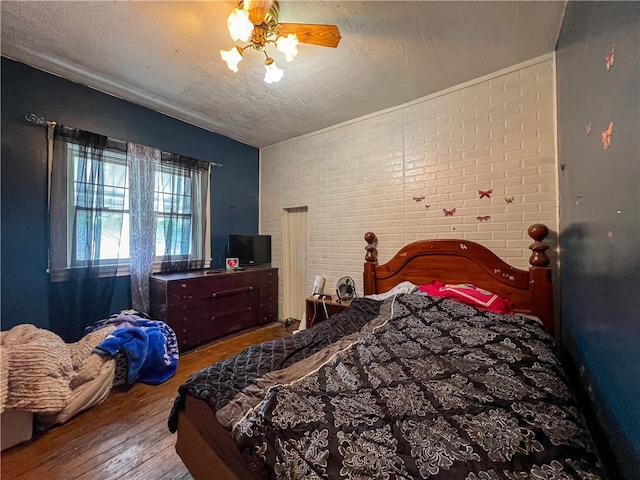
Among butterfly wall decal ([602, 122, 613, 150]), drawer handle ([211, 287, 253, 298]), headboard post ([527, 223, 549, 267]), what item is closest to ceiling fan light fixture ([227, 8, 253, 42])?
butterfly wall decal ([602, 122, 613, 150])

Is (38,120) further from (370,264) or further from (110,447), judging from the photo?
(370,264)

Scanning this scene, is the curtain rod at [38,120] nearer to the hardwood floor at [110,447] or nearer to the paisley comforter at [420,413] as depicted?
the hardwood floor at [110,447]

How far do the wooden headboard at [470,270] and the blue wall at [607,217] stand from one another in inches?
14.7

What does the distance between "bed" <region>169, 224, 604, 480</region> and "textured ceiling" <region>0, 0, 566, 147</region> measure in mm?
1448

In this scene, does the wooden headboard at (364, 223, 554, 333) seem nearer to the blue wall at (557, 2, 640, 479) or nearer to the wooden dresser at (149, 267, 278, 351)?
the blue wall at (557, 2, 640, 479)

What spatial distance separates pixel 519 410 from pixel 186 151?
373 centimetres

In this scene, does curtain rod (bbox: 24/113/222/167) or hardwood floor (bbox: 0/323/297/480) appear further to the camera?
curtain rod (bbox: 24/113/222/167)

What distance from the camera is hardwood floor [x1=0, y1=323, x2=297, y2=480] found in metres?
1.33

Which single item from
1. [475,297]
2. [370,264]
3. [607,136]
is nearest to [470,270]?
[475,297]

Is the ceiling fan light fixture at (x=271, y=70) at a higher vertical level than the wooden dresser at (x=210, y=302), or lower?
higher

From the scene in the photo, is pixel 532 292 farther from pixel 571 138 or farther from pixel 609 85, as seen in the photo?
pixel 609 85

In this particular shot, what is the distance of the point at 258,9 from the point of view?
140 centimetres

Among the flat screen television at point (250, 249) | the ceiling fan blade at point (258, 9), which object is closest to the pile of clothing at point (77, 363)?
the flat screen television at point (250, 249)

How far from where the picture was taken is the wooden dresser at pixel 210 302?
8.61 ft
